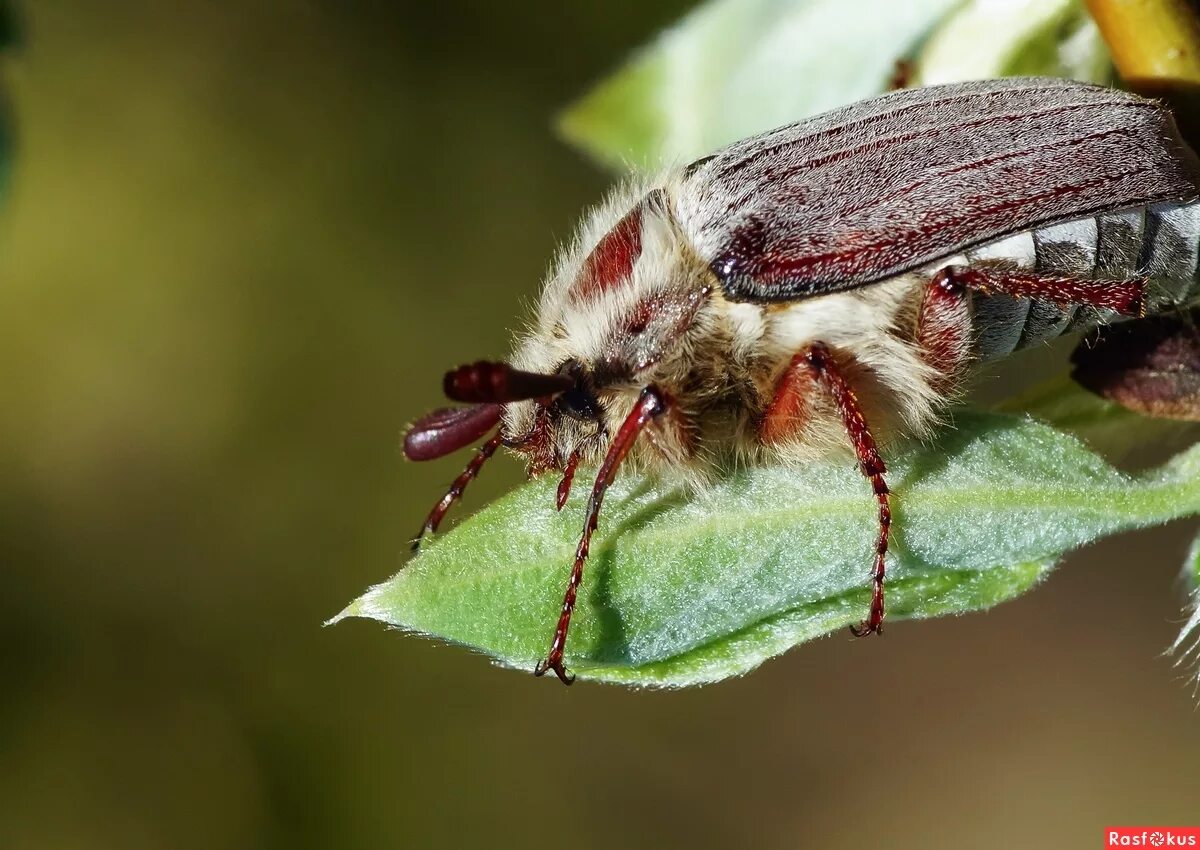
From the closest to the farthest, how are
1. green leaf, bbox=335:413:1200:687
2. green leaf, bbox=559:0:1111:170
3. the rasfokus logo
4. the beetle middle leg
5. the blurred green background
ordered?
green leaf, bbox=335:413:1200:687 → the beetle middle leg → green leaf, bbox=559:0:1111:170 → the rasfokus logo → the blurred green background

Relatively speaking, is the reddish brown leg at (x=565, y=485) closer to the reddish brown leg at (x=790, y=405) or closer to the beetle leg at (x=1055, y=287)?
the reddish brown leg at (x=790, y=405)

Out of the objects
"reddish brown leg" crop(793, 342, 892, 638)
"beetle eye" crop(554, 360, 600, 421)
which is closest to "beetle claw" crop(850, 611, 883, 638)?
"reddish brown leg" crop(793, 342, 892, 638)

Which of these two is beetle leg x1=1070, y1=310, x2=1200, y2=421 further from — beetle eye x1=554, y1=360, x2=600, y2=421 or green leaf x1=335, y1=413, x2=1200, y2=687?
beetle eye x1=554, y1=360, x2=600, y2=421

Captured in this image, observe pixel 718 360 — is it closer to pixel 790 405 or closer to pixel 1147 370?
pixel 790 405

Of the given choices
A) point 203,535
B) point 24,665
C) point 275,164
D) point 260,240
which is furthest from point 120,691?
point 275,164

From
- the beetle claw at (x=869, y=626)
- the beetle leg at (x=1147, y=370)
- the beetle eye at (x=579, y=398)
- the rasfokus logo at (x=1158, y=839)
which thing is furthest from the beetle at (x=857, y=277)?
the rasfokus logo at (x=1158, y=839)

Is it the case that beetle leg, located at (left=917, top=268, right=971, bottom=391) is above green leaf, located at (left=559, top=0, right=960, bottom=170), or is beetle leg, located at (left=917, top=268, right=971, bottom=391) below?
below
